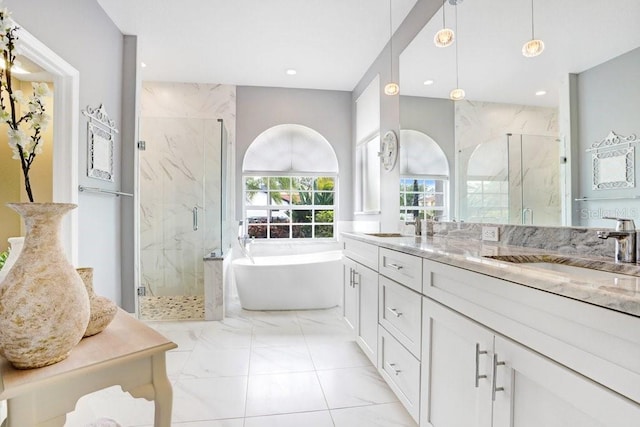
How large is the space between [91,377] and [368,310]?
1.72m

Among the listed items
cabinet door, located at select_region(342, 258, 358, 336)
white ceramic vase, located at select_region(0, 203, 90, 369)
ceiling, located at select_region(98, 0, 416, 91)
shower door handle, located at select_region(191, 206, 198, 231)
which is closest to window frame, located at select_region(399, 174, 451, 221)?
cabinet door, located at select_region(342, 258, 358, 336)

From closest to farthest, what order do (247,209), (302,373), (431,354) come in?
1. (431,354)
2. (302,373)
3. (247,209)

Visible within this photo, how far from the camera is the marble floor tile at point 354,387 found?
1.88 meters

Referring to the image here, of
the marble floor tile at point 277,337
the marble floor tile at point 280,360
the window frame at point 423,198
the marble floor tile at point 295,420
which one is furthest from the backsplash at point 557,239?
the marble floor tile at point 277,337

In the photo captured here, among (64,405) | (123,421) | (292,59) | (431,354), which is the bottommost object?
(123,421)

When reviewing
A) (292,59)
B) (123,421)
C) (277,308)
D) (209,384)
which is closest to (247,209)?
(277,308)

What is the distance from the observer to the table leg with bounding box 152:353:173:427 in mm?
883

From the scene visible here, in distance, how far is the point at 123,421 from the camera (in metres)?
1.70

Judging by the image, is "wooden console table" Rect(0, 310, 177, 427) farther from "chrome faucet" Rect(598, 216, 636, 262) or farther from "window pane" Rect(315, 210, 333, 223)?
"window pane" Rect(315, 210, 333, 223)

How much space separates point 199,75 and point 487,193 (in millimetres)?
3673

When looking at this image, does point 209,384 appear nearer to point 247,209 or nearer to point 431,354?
point 431,354

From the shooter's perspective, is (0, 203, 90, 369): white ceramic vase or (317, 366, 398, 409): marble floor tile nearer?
(0, 203, 90, 369): white ceramic vase

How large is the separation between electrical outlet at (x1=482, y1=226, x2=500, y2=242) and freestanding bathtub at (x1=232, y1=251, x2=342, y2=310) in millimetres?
1895

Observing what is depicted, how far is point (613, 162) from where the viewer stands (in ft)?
3.91
